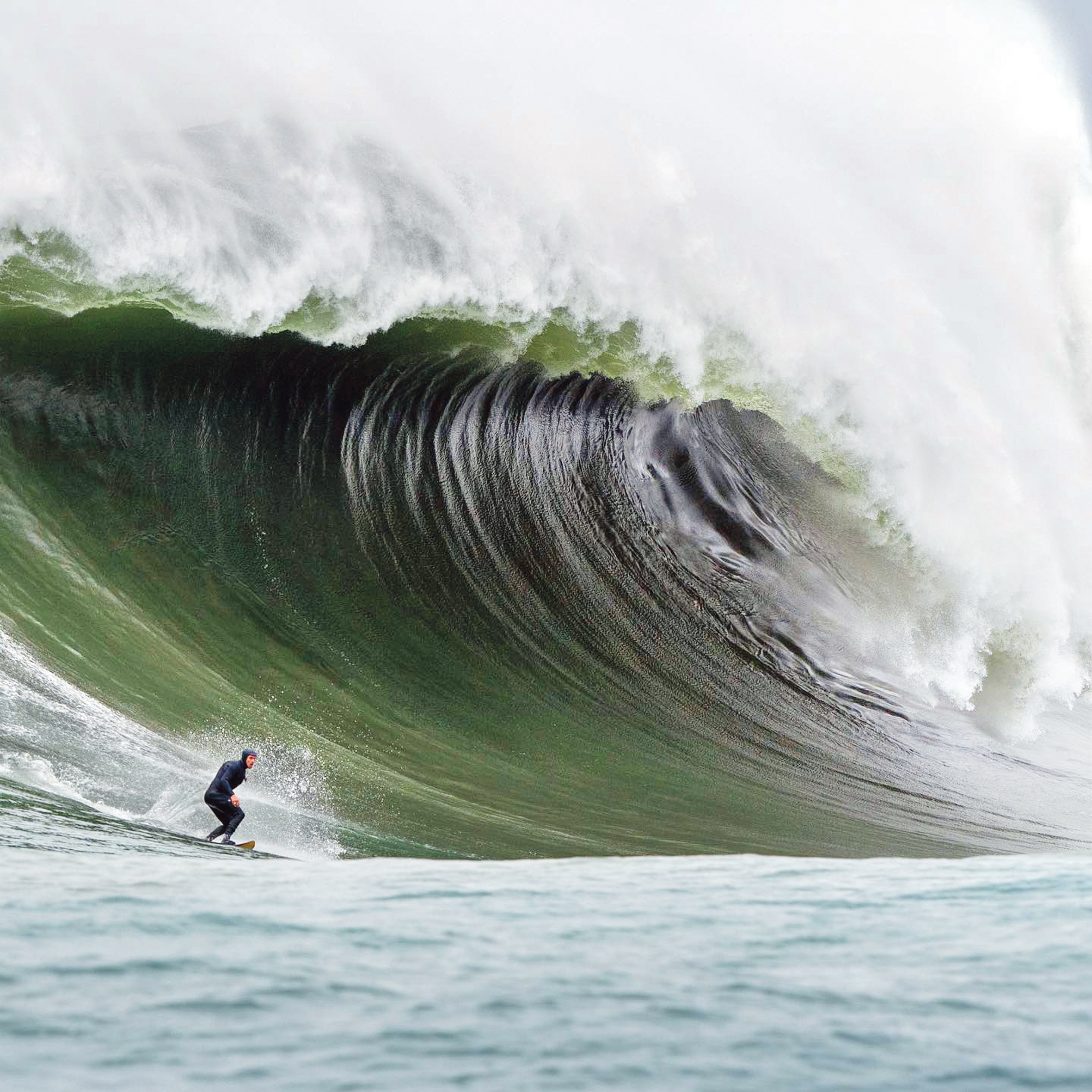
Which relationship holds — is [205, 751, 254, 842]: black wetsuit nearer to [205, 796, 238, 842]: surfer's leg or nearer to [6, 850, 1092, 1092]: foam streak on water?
[205, 796, 238, 842]: surfer's leg

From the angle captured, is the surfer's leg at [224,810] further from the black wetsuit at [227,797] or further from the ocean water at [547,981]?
the ocean water at [547,981]

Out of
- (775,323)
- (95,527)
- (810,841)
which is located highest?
(775,323)

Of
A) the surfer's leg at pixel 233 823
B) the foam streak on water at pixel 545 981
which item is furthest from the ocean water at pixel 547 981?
the surfer's leg at pixel 233 823

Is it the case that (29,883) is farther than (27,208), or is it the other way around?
(27,208)

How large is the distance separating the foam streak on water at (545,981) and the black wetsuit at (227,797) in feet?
6.10

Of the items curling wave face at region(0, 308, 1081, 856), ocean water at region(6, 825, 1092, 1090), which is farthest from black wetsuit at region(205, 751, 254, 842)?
ocean water at region(6, 825, 1092, 1090)

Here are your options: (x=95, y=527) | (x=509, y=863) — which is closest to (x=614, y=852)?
(x=509, y=863)

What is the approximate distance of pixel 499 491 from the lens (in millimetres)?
7973

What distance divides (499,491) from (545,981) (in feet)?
19.9

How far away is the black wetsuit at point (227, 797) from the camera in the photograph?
15.5ft

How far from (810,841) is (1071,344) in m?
6.49

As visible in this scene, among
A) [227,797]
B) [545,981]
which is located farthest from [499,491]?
[545,981]

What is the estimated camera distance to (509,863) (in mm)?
3297

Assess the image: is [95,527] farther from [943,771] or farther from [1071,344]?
[1071,344]
